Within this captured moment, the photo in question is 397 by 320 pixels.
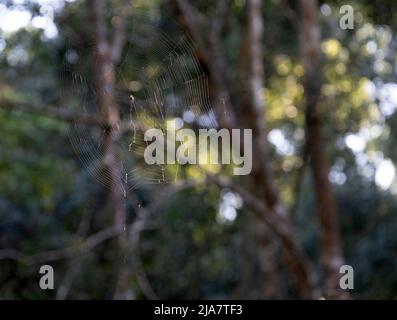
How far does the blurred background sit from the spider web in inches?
1.5

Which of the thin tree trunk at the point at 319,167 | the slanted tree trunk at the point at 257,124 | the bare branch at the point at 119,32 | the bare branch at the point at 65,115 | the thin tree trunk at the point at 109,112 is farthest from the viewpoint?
the bare branch at the point at 119,32

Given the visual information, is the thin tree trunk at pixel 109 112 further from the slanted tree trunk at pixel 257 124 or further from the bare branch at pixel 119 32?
the slanted tree trunk at pixel 257 124

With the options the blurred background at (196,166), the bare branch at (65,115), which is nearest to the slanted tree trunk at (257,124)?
the blurred background at (196,166)

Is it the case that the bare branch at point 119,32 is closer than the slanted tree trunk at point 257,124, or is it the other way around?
the slanted tree trunk at point 257,124

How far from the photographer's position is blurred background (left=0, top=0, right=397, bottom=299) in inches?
271

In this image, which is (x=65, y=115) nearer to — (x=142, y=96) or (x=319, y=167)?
(x=142, y=96)

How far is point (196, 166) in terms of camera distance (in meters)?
6.70

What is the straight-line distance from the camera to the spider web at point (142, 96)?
555 cm

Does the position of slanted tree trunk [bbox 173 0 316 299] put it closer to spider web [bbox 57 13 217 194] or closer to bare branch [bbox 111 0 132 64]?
spider web [bbox 57 13 217 194]

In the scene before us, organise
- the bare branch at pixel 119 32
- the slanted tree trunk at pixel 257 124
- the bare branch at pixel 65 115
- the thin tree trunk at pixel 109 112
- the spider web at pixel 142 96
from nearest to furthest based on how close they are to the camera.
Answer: the spider web at pixel 142 96, the thin tree trunk at pixel 109 112, the bare branch at pixel 65 115, the slanted tree trunk at pixel 257 124, the bare branch at pixel 119 32

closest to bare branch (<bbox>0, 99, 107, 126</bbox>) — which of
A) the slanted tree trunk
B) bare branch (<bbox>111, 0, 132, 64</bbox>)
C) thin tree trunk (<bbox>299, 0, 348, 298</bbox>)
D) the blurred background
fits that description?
the blurred background

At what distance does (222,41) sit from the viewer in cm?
1128

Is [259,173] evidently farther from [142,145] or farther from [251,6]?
[251,6]

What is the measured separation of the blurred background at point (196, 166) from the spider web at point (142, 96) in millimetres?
Answer: 37
